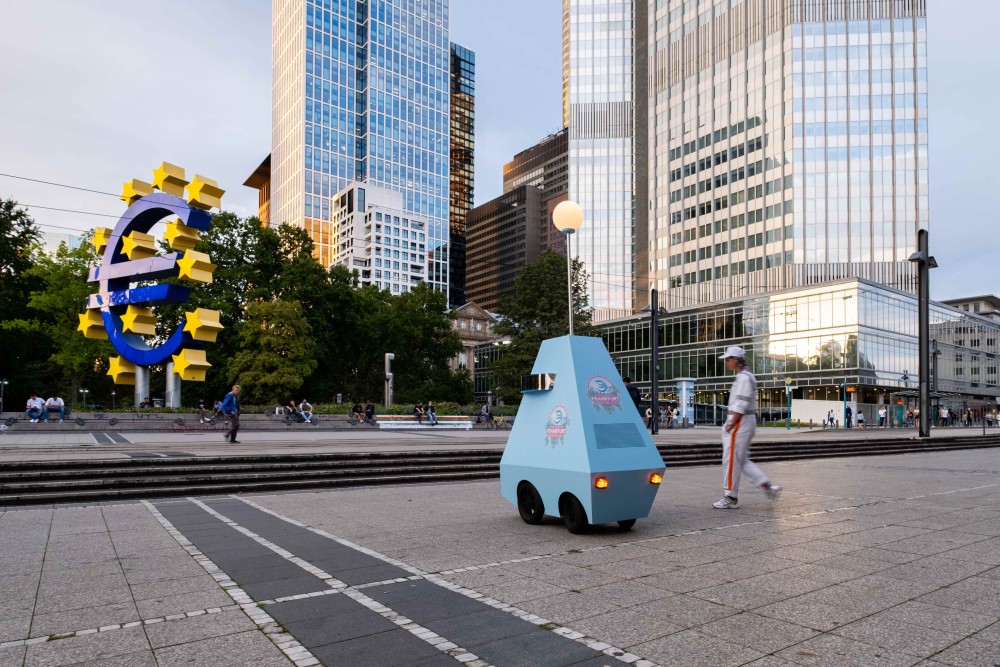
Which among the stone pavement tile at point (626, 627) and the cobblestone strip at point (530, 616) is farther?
the stone pavement tile at point (626, 627)

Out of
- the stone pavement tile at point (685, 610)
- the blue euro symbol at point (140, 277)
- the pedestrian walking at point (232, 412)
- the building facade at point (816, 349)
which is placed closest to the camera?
the stone pavement tile at point (685, 610)

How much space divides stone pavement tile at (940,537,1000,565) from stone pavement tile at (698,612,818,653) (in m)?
3.08

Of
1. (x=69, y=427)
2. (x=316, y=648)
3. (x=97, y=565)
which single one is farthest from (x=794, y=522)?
(x=69, y=427)

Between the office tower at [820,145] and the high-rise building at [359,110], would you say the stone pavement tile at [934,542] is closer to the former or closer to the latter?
the office tower at [820,145]

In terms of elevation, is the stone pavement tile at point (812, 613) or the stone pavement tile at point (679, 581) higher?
the stone pavement tile at point (812, 613)

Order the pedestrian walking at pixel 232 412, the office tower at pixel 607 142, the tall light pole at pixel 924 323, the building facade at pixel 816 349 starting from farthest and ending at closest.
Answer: the office tower at pixel 607 142 < the building facade at pixel 816 349 < the tall light pole at pixel 924 323 < the pedestrian walking at pixel 232 412

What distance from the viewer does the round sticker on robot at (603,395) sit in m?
8.03

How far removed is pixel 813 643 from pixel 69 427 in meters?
32.4

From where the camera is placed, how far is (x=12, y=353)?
161 ft

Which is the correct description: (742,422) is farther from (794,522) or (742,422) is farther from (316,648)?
(316,648)

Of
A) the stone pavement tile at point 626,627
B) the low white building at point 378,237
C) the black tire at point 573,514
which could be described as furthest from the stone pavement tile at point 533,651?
the low white building at point 378,237

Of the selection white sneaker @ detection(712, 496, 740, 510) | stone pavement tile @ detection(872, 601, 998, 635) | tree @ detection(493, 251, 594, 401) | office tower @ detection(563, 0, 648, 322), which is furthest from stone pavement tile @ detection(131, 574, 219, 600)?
office tower @ detection(563, 0, 648, 322)

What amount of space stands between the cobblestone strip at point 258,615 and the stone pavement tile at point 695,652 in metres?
1.92

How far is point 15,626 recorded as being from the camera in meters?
4.50
